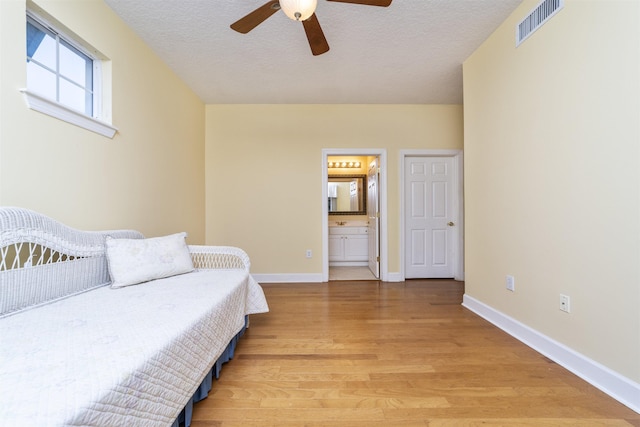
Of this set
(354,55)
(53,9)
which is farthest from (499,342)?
(53,9)

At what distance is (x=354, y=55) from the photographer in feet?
8.03

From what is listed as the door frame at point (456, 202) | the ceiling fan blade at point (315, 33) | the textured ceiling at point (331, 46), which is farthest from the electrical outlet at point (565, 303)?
the ceiling fan blade at point (315, 33)

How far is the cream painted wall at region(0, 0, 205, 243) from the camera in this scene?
1280 millimetres

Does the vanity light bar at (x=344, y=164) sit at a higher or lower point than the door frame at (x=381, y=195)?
higher

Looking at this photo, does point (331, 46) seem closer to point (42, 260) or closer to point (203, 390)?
point (42, 260)

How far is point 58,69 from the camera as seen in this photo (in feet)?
5.22

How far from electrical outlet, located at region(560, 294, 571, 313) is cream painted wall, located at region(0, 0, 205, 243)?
315cm

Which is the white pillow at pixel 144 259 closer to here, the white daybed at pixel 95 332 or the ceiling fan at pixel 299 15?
the white daybed at pixel 95 332

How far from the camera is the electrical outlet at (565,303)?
5.09 ft

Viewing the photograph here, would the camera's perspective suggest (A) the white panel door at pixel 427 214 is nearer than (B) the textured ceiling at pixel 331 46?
No

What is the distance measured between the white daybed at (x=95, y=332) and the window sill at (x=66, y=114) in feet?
1.97

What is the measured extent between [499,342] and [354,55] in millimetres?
2744

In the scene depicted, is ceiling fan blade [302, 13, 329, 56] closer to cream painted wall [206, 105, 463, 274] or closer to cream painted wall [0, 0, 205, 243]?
cream painted wall [0, 0, 205, 243]

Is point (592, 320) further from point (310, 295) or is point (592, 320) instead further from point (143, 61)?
point (143, 61)
